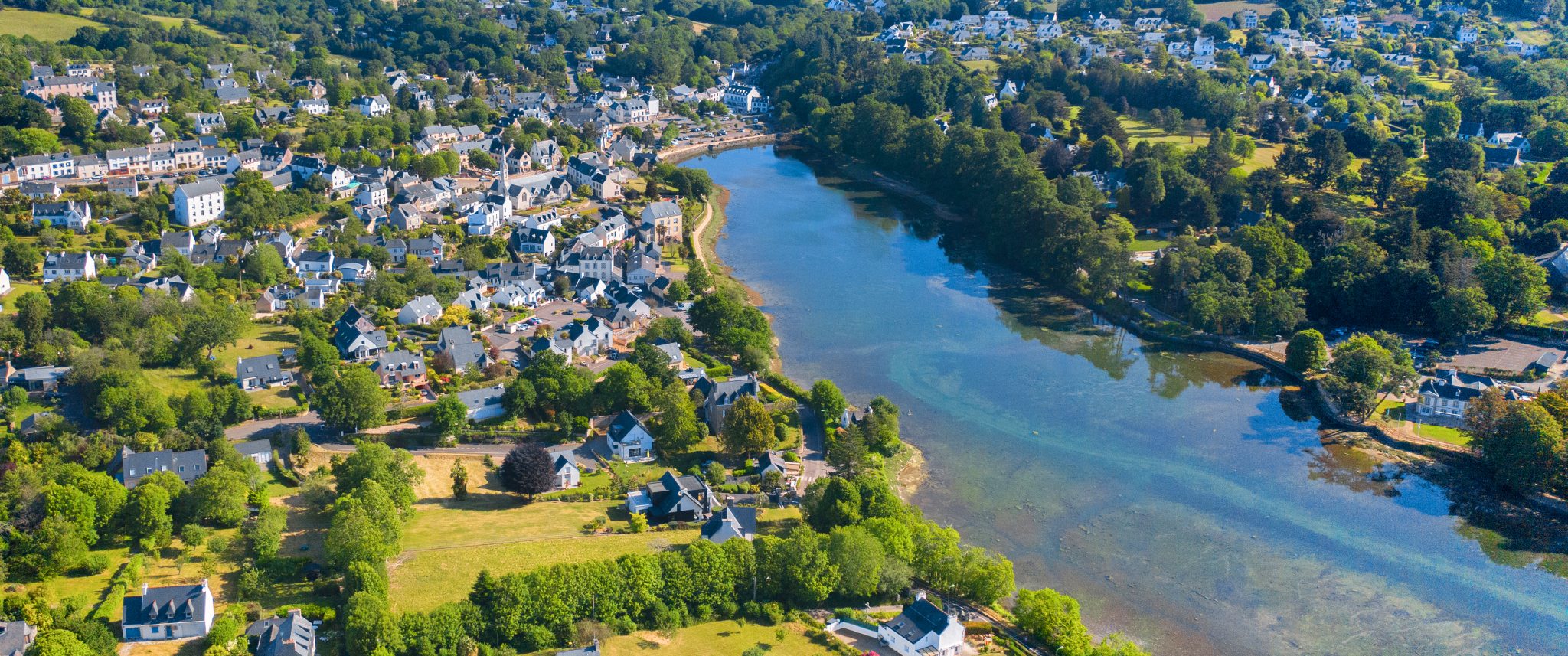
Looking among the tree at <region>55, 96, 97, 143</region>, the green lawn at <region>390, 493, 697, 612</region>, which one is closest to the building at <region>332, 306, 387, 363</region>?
the green lawn at <region>390, 493, 697, 612</region>

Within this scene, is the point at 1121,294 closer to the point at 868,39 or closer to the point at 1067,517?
the point at 1067,517

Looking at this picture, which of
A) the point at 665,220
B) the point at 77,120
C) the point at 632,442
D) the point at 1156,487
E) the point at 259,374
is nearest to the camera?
the point at 632,442

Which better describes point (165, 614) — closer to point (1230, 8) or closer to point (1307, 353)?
point (1307, 353)

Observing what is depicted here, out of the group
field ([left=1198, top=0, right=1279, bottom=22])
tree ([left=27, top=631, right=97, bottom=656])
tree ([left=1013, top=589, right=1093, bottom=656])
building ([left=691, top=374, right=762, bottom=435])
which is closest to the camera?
tree ([left=27, top=631, right=97, bottom=656])

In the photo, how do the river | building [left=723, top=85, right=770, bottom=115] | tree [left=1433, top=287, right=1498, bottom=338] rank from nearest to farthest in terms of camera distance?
the river → tree [left=1433, top=287, right=1498, bottom=338] → building [left=723, top=85, right=770, bottom=115]

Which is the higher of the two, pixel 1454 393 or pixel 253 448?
pixel 1454 393

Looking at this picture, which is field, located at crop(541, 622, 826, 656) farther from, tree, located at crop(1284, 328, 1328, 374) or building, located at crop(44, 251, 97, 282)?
building, located at crop(44, 251, 97, 282)

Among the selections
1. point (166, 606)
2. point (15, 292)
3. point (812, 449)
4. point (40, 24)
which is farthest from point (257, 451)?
point (40, 24)

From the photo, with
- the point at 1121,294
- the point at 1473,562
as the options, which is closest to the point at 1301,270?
the point at 1121,294
